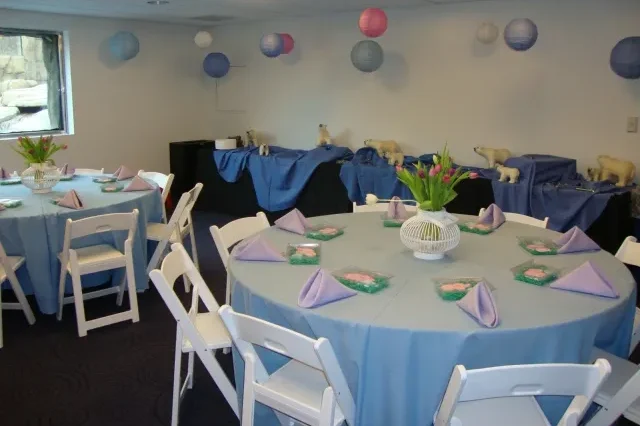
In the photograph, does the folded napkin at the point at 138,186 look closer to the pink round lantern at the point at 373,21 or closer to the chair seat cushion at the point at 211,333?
the chair seat cushion at the point at 211,333

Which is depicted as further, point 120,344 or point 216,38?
point 216,38

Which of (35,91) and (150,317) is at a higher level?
(35,91)

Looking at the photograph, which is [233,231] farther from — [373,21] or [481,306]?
[373,21]

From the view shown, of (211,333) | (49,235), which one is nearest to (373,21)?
(49,235)

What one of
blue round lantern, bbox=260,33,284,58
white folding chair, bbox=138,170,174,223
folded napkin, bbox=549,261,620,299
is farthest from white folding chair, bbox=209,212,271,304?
blue round lantern, bbox=260,33,284,58

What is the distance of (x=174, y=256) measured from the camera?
7.88ft

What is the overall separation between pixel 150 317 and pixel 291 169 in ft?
8.51

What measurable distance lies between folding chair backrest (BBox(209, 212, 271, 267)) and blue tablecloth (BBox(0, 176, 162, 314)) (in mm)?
1073

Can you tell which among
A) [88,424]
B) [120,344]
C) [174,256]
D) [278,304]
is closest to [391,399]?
[278,304]

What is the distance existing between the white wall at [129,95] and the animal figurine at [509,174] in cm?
411

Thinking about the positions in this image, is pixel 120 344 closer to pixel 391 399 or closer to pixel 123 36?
pixel 391 399

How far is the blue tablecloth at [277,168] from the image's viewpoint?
19.0ft

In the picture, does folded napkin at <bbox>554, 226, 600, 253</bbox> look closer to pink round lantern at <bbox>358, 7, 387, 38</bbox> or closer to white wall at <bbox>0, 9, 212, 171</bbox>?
pink round lantern at <bbox>358, 7, 387, 38</bbox>

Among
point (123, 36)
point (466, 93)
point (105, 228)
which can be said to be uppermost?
point (123, 36)
